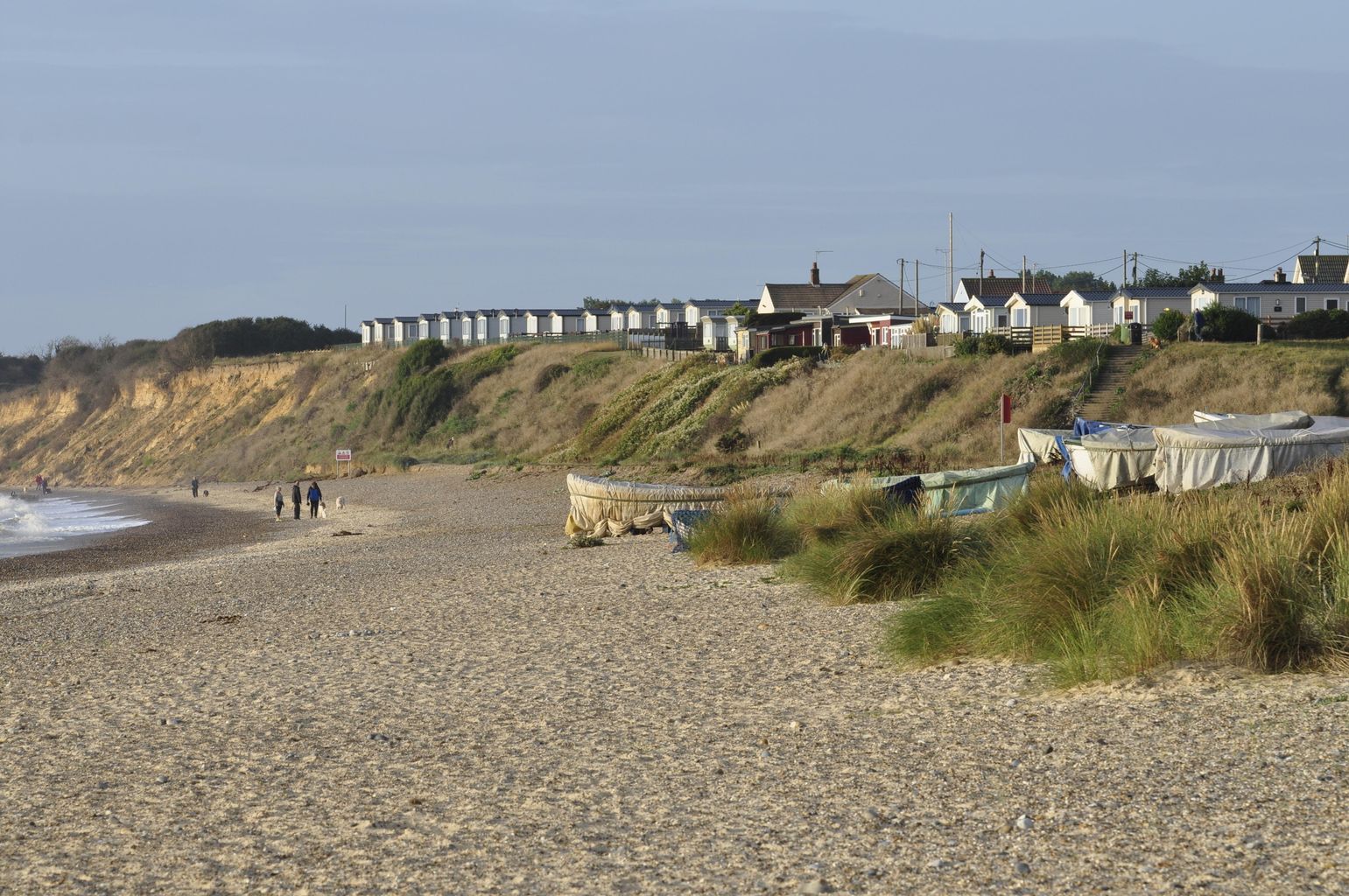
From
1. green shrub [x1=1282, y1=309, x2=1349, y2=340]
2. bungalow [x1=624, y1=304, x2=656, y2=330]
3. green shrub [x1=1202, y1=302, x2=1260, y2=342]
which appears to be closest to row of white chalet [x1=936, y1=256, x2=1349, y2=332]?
green shrub [x1=1282, y1=309, x2=1349, y2=340]

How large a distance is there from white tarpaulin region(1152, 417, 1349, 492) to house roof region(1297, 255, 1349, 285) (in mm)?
54373

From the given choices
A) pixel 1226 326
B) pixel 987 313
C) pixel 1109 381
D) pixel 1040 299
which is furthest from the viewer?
pixel 987 313

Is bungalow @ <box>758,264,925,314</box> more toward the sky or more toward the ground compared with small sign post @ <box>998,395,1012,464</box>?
more toward the sky

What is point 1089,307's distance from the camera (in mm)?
60094

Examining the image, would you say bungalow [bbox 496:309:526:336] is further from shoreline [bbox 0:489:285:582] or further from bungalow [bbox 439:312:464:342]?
shoreline [bbox 0:489:285:582]

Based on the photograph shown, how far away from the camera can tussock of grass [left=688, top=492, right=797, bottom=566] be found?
653 inches

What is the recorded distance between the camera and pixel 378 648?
12.6 meters

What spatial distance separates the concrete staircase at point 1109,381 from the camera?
3978 cm

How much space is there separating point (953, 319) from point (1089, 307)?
10.1m

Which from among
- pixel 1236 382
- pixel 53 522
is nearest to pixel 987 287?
pixel 1236 382

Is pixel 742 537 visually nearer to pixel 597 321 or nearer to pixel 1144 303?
pixel 1144 303

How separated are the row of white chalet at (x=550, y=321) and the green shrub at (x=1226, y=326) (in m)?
46.1

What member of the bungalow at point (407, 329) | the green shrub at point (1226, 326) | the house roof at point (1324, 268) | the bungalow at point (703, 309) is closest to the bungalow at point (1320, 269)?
the house roof at point (1324, 268)

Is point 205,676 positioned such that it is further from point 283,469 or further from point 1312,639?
point 283,469
